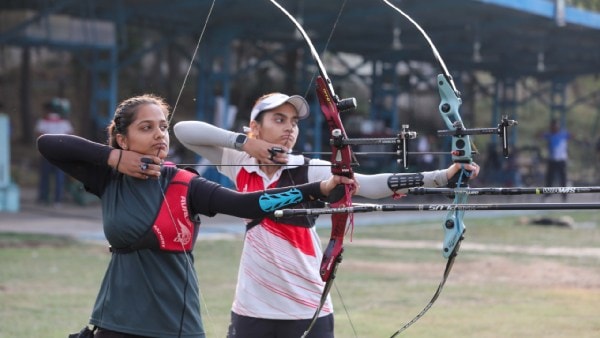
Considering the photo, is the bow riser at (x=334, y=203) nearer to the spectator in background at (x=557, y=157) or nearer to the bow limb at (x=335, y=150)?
the bow limb at (x=335, y=150)

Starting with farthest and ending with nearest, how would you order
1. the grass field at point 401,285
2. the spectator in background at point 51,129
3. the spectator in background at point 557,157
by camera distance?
the spectator in background at point 557,157 < the spectator in background at point 51,129 < the grass field at point 401,285

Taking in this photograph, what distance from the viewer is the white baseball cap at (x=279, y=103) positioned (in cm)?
518

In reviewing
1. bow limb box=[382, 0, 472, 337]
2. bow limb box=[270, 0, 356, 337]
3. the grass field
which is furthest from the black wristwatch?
the grass field

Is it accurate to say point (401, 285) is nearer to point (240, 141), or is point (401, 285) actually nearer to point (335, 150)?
point (240, 141)

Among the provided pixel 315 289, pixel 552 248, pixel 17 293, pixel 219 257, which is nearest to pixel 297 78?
pixel 552 248

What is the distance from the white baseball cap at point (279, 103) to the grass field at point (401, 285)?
1.27m

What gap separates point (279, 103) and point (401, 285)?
6.56m

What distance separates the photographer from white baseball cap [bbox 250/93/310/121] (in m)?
5.18

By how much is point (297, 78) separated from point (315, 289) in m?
22.9

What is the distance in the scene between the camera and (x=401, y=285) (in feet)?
37.7

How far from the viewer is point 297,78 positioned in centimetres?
2778

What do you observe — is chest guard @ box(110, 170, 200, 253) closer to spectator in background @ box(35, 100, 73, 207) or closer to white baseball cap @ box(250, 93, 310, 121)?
white baseball cap @ box(250, 93, 310, 121)

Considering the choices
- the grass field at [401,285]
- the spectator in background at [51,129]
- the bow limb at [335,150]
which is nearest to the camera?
the bow limb at [335,150]

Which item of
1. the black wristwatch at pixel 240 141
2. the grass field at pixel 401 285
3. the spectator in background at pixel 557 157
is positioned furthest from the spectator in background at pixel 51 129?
the black wristwatch at pixel 240 141
